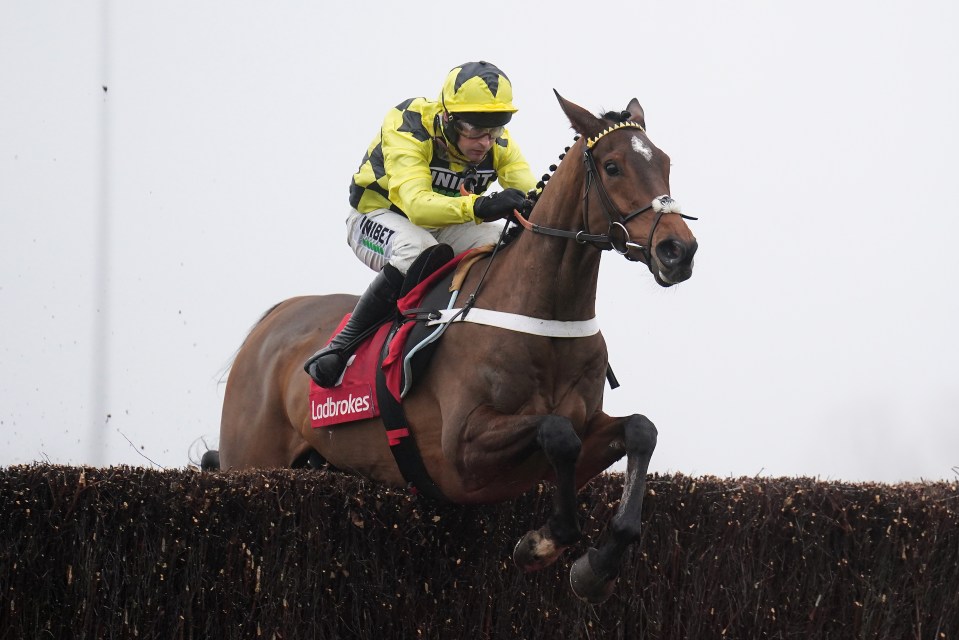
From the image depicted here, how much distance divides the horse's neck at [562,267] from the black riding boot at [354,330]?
2.90ft

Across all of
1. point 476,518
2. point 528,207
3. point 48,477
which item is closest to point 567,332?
point 528,207

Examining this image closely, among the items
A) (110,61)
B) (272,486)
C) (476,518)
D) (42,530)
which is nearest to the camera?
(42,530)

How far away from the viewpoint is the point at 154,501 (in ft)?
14.9

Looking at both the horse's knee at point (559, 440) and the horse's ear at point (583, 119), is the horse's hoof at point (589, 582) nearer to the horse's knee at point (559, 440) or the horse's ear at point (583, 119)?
the horse's knee at point (559, 440)

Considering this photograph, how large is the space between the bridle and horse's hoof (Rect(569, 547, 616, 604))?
3.73 feet

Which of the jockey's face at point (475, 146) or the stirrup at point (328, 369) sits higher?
the jockey's face at point (475, 146)

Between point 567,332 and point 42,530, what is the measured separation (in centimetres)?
217

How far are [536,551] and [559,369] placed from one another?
718 millimetres

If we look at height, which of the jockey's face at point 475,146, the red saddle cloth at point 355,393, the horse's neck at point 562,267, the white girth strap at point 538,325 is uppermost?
the jockey's face at point 475,146

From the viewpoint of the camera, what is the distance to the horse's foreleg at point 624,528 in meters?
4.16

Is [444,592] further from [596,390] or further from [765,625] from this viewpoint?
[765,625]

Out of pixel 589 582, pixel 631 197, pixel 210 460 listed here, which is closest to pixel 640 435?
pixel 589 582

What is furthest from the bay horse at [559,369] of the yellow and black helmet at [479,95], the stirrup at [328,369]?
the yellow and black helmet at [479,95]

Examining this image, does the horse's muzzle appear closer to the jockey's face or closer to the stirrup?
Answer: the jockey's face
